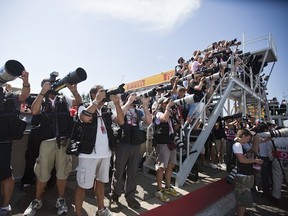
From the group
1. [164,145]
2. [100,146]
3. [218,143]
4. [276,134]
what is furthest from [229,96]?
[100,146]

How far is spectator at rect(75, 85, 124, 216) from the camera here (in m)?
2.75

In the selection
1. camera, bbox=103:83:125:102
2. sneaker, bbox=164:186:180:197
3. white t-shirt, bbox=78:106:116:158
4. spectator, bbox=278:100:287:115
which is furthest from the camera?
spectator, bbox=278:100:287:115

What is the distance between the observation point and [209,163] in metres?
6.97

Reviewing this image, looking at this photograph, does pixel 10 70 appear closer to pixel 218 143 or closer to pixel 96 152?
pixel 96 152

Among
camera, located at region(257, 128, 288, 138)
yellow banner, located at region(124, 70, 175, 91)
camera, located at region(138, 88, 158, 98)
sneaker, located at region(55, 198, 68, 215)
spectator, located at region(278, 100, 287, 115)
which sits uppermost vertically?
yellow banner, located at region(124, 70, 175, 91)

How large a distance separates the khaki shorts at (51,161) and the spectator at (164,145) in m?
1.76

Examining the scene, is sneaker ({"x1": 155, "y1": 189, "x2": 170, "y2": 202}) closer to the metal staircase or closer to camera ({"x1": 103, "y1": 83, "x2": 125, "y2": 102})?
the metal staircase

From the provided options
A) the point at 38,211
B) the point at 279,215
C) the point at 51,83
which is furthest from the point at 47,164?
the point at 279,215

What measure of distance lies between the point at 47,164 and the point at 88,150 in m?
0.74

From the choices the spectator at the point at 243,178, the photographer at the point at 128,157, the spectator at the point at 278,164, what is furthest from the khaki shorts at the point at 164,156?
the spectator at the point at 278,164

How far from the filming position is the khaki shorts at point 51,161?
2949mm

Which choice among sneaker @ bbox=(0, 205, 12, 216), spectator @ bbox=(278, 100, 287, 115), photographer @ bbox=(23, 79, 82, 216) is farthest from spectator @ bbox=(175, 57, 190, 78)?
spectator @ bbox=(278, 100, 287, 115)

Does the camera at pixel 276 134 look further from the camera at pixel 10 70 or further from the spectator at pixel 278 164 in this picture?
the camera at pixel 10 70

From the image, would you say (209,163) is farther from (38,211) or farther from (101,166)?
(38,211)
